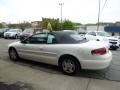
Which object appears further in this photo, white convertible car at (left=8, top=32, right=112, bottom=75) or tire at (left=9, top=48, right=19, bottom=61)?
tire at (left=9, top=48, right=19, bottom=61)

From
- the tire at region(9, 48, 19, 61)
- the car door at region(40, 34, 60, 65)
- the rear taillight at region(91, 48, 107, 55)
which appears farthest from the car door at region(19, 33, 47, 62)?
the rear taillight at region(91, 48, 107, 55)

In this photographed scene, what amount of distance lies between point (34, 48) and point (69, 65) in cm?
178

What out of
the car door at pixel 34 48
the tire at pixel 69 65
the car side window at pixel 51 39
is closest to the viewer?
the tire at pixel 69 65

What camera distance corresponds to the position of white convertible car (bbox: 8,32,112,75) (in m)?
5.15

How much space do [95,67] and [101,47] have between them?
671mm

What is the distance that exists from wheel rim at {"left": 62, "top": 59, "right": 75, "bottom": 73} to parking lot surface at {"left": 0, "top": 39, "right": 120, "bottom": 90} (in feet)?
0.74

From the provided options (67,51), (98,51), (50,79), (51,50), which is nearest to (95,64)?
(98,51)

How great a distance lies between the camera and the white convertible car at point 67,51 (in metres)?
5.15

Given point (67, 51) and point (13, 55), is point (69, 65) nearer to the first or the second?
point (67, 51)

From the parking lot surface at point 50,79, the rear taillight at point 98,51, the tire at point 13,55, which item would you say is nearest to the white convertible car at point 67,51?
the rear taillight at point 98,51

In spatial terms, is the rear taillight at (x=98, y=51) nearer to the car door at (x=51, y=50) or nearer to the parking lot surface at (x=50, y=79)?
the parking lot surface at (x=50, y=79)

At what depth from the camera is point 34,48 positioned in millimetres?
6559

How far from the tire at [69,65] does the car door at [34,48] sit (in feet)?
3.11

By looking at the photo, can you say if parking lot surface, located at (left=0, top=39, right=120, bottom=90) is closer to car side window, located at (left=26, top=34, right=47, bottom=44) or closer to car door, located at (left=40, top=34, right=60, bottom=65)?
car door, located at (left=40, top=34, right=60, bottom=65)
